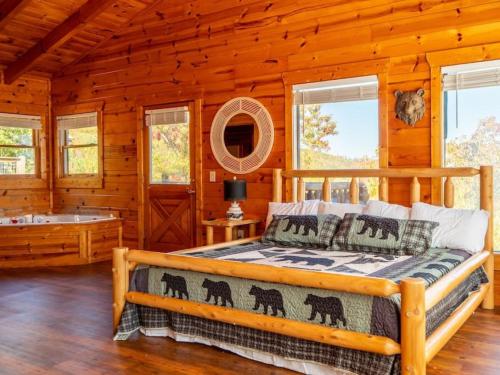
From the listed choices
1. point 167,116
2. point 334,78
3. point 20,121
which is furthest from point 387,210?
point 20,121

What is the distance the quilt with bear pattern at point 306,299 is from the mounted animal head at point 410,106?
52.2 inches

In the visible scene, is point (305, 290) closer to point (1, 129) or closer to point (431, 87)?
point (431, 87)

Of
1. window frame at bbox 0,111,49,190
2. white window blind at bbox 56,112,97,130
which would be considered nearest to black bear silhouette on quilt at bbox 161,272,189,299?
white window blind at bbox 56,112,97,130

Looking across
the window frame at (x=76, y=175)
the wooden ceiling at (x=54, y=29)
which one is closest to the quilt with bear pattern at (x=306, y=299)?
the window frame at (x=76, y=175)

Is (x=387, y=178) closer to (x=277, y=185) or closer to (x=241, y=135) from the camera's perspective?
(x=277, y=185)

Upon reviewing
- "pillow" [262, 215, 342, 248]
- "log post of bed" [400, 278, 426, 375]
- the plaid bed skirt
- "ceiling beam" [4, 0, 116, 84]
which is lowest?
the plaid bed skirt

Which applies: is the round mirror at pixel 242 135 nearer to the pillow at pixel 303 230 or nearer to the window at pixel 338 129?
the window at pixel 338 129

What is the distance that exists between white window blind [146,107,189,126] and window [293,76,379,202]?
1.57 meters

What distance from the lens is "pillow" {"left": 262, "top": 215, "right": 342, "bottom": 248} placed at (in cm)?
410

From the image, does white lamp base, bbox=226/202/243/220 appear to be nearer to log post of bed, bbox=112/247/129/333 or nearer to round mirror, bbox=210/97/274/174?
round mirror, bbox=210/97/274/174

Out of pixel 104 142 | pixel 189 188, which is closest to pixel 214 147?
pixel 189 188

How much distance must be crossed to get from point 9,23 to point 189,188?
10.3 ft

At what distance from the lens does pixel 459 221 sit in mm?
3896

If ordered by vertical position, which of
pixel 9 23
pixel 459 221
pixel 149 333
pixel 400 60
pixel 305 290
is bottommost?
pixel 149 333
